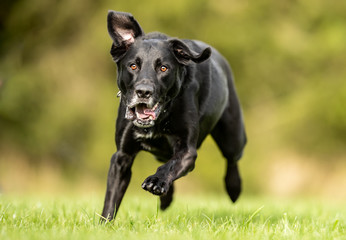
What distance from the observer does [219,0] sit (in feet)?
48.0

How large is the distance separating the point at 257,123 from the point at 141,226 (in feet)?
36.3

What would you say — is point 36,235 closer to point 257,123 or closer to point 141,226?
point 141,226

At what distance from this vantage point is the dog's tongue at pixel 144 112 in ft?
12.4

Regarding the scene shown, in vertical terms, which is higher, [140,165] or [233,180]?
[233,180]

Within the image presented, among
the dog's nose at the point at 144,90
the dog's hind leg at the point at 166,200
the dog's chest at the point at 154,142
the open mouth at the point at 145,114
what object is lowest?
the dog's hind leg at the point at 166,200

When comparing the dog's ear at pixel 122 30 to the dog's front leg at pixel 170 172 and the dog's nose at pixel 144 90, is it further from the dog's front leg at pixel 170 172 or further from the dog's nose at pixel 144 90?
the dog's front leg at pixel 170 172

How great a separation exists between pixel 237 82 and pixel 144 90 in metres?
11.1

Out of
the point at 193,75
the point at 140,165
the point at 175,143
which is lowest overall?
the point at 140,165

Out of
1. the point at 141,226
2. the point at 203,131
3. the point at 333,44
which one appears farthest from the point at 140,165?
the point at 141,226

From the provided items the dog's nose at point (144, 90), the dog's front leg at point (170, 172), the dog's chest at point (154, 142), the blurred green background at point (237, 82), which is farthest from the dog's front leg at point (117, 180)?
the blurred green background at point (237, 82)

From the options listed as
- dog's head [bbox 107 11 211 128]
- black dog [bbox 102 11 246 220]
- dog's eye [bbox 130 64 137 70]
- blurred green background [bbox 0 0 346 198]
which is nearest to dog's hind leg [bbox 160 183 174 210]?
black dog [bbox 102 11 246 220]

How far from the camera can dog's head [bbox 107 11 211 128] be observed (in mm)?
3736

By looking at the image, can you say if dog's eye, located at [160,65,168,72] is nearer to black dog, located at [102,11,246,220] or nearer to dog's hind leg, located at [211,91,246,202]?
black dog, located at [102,11,246,220]

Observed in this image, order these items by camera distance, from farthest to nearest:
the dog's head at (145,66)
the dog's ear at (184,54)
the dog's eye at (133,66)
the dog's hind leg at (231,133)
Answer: the dog's hind leg at (231,133) < the dog's ear at (184,54) < the dog's eye at (133,66) < the dog's head at (145,66)
